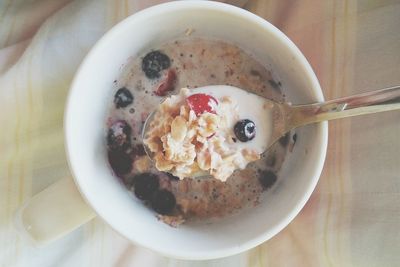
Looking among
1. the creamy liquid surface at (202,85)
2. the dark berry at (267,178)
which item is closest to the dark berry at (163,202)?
the creamy liquid surface at (202,85)

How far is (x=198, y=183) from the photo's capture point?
833 millimetres

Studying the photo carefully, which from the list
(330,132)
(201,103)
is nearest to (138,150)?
(201,103)

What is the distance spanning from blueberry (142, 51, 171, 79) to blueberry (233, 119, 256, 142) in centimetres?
14

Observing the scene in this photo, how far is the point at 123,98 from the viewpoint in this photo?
32.5 inches

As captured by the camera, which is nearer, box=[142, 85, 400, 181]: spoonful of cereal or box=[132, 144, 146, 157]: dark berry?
box=[142, 85, 400, 181]: spoonful of cereal

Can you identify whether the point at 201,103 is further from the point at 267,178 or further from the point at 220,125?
the point at 267,178

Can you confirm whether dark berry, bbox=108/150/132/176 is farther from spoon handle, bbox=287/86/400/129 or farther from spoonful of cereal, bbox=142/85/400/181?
spoon handle, bbox=287/86/400/129

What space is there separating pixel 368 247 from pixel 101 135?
15.5 inches

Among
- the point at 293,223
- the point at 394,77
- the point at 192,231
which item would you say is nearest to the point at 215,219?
the point at 192,231

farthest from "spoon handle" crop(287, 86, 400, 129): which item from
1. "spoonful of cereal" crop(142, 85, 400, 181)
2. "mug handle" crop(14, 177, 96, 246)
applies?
"mug handle" crop(14, 177, 96, 246)

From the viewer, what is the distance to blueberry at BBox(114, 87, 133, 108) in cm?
82

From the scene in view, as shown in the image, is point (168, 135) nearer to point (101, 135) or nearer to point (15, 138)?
point (101, 135)

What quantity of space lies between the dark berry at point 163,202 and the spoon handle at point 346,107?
0.59ft

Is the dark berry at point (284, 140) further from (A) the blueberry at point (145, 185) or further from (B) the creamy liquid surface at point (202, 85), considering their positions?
(A) the blueberry at point (145, 185)
